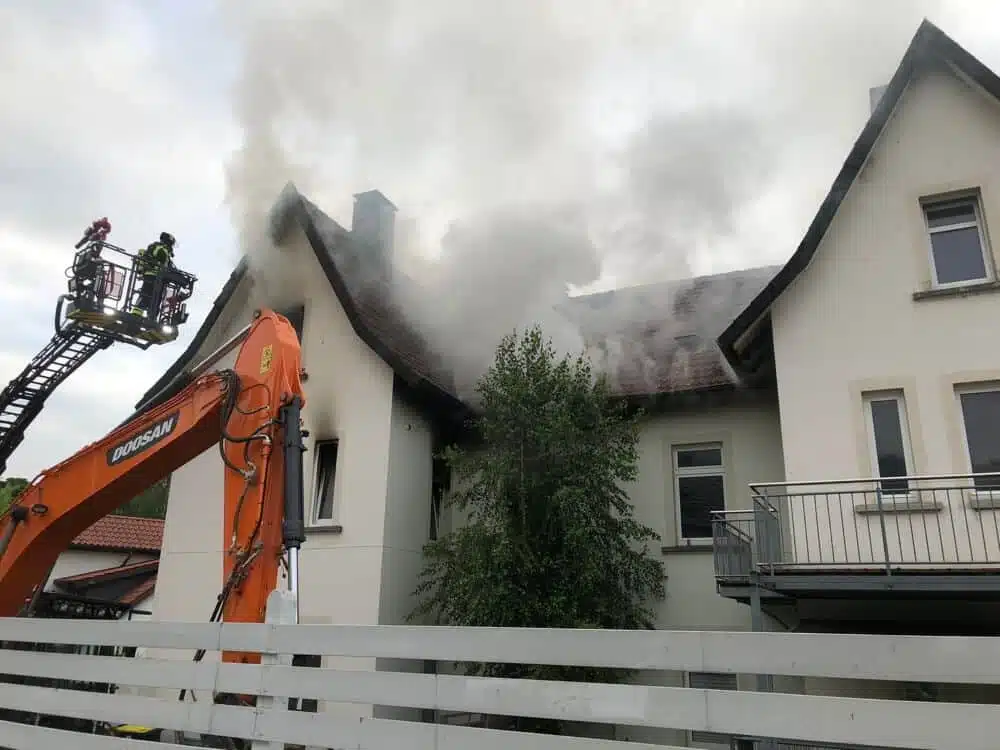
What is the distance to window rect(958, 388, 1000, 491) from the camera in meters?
8.97

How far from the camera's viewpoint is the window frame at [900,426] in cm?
926

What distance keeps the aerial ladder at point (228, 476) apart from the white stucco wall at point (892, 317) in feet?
21.1

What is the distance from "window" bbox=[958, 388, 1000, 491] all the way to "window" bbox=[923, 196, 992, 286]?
1.45 metres

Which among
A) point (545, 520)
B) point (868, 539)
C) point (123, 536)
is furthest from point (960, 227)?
point (123, 536)

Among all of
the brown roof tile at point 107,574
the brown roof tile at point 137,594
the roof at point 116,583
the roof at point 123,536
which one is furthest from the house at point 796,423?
the roof at point 123,536

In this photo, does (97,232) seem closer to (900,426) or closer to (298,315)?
(298,315)

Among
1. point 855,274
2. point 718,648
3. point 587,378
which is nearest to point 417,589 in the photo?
point 587,378

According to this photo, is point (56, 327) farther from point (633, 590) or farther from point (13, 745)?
point (633, 590)

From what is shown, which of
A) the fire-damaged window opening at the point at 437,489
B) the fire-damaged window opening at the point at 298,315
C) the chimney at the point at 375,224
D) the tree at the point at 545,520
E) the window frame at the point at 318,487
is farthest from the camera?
the chimney at the point at 375,224

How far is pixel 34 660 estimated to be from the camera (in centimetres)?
580

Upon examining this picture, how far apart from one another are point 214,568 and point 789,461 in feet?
28.8

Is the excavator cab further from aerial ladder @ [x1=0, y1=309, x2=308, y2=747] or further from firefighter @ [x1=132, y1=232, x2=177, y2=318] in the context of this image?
aerial ladder @ [x1=0, y1=309, x2=308, y2=747]

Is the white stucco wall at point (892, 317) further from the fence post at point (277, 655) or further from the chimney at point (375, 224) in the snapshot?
the chimney at point (375, 224)

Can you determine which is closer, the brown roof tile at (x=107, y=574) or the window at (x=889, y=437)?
the window at (x=889, y=437)
